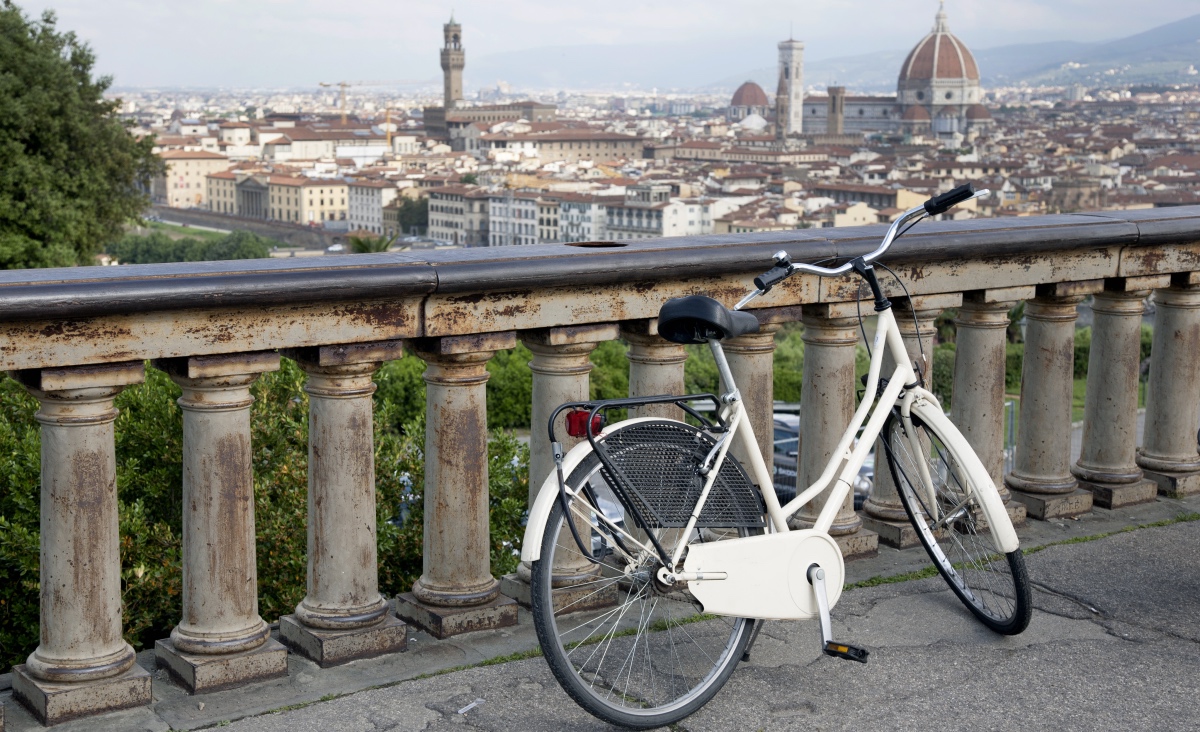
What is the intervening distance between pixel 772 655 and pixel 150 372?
514 centimetres

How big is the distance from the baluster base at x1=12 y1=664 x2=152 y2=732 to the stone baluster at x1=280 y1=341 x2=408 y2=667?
39 centimetres

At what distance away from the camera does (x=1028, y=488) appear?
4.28 metres

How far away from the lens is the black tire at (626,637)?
2496mm

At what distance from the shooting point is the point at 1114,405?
171 inches

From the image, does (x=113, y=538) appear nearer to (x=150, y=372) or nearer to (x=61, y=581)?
(x=61, y=581)

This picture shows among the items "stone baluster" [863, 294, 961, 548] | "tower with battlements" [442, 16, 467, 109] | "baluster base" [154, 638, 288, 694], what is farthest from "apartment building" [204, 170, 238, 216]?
"baluster base" [154, 638, 288, 694]

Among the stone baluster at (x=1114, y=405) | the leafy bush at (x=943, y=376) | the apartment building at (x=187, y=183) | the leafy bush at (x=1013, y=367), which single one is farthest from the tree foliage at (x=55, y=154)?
the apartment building at (x=187, y=183)

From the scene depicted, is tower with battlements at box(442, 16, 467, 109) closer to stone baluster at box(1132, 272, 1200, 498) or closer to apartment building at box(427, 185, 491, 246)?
apartment building at box(427, 185, 491, 246)

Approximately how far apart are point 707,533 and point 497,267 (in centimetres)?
80

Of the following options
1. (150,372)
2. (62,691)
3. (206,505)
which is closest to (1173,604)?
(206,505)

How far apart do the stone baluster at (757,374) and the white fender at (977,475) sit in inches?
18.7

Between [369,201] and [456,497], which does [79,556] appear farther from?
[369,201]

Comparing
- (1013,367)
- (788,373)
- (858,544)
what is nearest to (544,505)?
(858,544)

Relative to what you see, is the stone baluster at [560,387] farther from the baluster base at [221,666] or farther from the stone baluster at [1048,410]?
the stone baluster at [1048,410]
